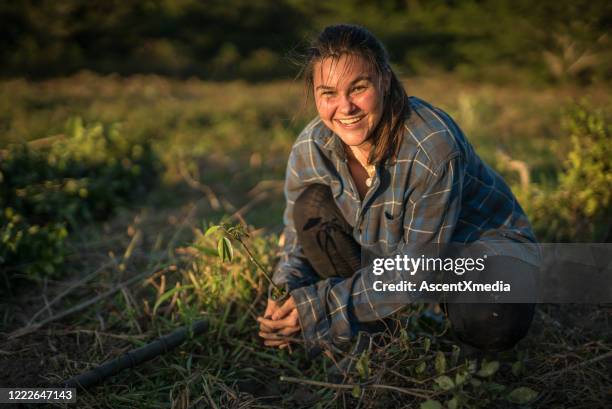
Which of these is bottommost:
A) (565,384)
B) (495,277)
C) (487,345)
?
(565,384)

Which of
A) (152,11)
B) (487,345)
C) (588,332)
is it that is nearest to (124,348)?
(487,345)

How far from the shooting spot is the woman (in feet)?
5.48

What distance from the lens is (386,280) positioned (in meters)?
1.72

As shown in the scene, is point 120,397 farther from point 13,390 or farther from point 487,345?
point 487,345

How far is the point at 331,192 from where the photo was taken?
6.55ft

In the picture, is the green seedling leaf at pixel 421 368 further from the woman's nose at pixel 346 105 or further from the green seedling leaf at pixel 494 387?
the woman's nose at pixel 346 105

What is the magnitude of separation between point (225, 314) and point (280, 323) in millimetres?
303

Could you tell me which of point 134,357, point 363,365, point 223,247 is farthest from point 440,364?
point 134,357

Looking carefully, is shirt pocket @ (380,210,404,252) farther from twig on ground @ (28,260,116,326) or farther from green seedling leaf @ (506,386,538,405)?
twig on ground @ (28,260,116,326)

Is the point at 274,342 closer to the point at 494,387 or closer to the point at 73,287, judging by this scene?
the point at 494,387

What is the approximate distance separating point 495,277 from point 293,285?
0.70m

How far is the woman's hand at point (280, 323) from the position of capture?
72.1 inches

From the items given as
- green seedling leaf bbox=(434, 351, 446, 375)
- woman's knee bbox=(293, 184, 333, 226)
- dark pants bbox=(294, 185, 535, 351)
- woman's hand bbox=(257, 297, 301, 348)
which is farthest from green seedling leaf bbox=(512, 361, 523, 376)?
woman's knee bbox=(293, 184, 333, 226)

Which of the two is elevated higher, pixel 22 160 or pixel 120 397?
pixel 22 160
